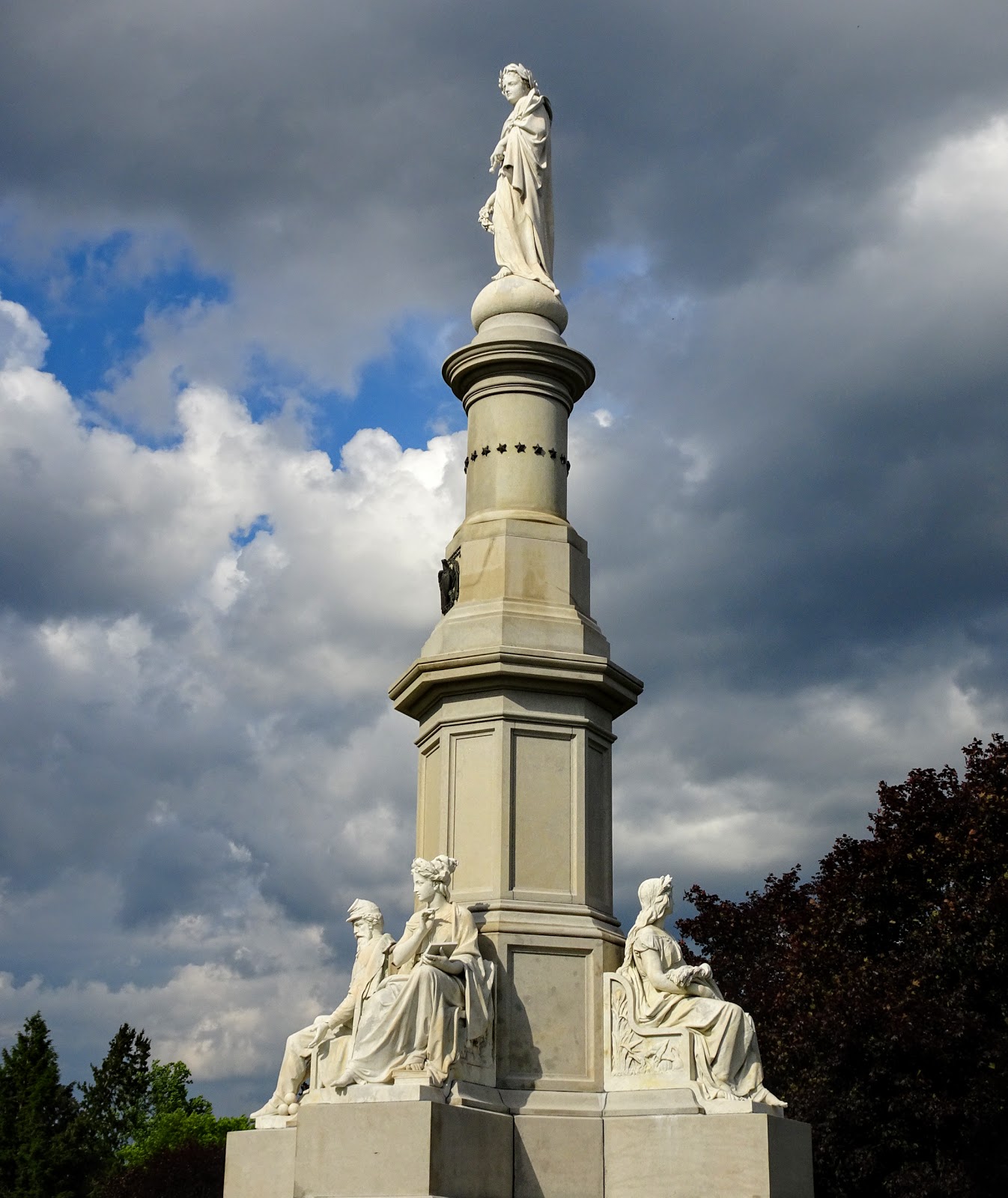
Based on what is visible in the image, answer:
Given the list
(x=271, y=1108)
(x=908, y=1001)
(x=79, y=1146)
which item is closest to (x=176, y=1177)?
(x=79, y=1146)

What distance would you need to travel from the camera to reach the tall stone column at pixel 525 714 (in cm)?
1416

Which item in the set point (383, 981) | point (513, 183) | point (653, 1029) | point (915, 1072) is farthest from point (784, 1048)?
point (513, 183)

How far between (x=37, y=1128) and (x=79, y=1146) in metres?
1.81

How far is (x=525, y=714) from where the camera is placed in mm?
15031

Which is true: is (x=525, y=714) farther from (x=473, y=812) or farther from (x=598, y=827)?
(x=598, y=827)

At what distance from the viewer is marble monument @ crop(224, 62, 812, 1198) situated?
12.8 metres

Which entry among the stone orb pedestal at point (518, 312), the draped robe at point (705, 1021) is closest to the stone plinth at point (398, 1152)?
the draped robe at point (705, 1021)

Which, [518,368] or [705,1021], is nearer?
[705,1021]

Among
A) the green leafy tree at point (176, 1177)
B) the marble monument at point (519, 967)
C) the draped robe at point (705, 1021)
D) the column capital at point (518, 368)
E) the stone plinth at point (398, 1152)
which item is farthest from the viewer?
the green leafy tree at point (176, 1177)

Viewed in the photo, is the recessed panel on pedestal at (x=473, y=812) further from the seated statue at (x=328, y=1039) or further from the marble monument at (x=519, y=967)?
the seated statue at (x=328, y=1039)

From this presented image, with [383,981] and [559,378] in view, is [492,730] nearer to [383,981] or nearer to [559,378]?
[383,981]

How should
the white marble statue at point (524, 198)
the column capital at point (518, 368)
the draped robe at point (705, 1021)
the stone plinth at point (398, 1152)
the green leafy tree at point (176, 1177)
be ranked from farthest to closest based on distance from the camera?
1. the green leafy tree at point (176, 1177)
2. the white marble statue at point (524, 198)
3. the column capital at point (518, 368)
4. the draped robe at point (705, 1021)
5. the stone plinth at point (398, 1152)

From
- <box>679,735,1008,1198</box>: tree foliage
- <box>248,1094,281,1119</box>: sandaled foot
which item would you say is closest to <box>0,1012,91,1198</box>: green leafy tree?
<box>679,735,1008,1198</box>: tree foliage

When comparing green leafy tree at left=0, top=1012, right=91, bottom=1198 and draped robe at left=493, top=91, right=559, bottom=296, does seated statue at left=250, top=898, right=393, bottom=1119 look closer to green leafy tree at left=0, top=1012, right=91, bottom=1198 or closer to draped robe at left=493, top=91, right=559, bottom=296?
draped robe at left=493, top=91, right=559, bottom=296
